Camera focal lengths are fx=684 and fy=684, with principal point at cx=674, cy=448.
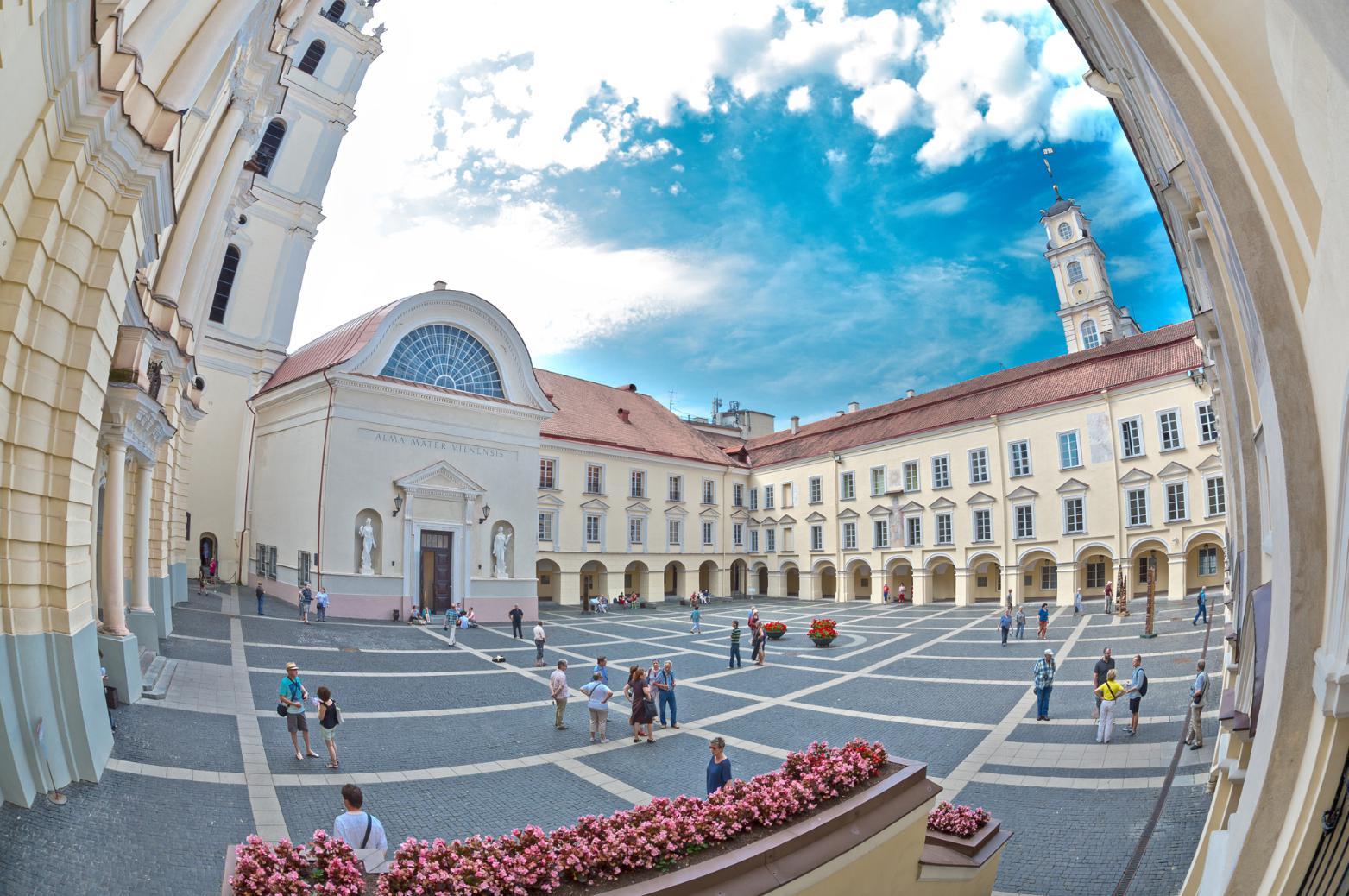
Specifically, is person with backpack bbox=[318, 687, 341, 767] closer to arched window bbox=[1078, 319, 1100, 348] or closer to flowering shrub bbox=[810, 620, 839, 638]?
flowering shrub bbox=[810, 620, 839, 638]

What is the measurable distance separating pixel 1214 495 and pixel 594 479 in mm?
30543

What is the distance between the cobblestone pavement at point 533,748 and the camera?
7.41m

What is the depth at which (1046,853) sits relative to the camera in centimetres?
823

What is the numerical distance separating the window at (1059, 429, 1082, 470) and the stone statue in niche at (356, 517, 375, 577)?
32.4 m

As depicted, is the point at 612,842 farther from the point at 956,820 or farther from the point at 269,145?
the point at 269,145

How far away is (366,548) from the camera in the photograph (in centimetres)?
2641

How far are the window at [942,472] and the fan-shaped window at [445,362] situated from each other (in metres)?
24.7

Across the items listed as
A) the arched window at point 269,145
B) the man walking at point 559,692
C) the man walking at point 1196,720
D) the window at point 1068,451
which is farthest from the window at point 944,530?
the arched window at point 269,145

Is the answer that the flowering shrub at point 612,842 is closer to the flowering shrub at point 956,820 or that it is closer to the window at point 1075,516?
the flowering shrub at point 956,820

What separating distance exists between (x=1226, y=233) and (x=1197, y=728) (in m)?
10.1

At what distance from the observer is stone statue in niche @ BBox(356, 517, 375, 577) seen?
2636 centimetres

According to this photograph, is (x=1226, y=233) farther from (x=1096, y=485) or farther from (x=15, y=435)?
(x=1096, y=485)

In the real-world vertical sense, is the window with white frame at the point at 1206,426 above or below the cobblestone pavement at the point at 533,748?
above

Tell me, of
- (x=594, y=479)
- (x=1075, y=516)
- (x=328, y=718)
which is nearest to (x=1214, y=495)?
(x=1075, y=516)
